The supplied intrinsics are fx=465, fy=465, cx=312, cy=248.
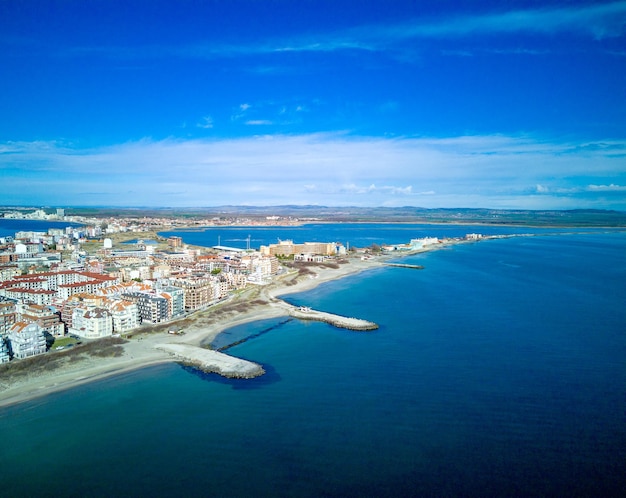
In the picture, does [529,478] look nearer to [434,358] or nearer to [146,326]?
[434,358]

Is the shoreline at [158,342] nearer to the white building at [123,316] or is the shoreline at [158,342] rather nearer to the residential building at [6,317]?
the white building at [123,316]

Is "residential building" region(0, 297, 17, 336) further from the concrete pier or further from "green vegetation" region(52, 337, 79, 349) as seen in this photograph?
the concrete pier

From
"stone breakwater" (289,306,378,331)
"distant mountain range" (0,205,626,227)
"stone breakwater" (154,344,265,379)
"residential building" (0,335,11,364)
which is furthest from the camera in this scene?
"distant mountain range" (0,205,626,227)

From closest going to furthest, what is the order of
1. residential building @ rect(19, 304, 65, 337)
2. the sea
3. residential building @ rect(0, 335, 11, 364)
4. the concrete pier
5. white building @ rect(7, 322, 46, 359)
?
the sea → residential building @ rect(0, 335, 11, 364) → white building @ rect(7, 322, 46, 359) → residential building @ rect(19, 304, 65, 337) → the concrete pier

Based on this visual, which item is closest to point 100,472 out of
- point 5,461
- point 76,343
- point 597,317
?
point 5,461

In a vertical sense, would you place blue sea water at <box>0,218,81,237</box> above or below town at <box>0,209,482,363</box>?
above

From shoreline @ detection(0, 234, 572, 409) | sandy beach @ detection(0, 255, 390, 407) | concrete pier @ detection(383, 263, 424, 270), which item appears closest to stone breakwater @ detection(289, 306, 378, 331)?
shoreline @ detection(0, 234, 572, 409)
